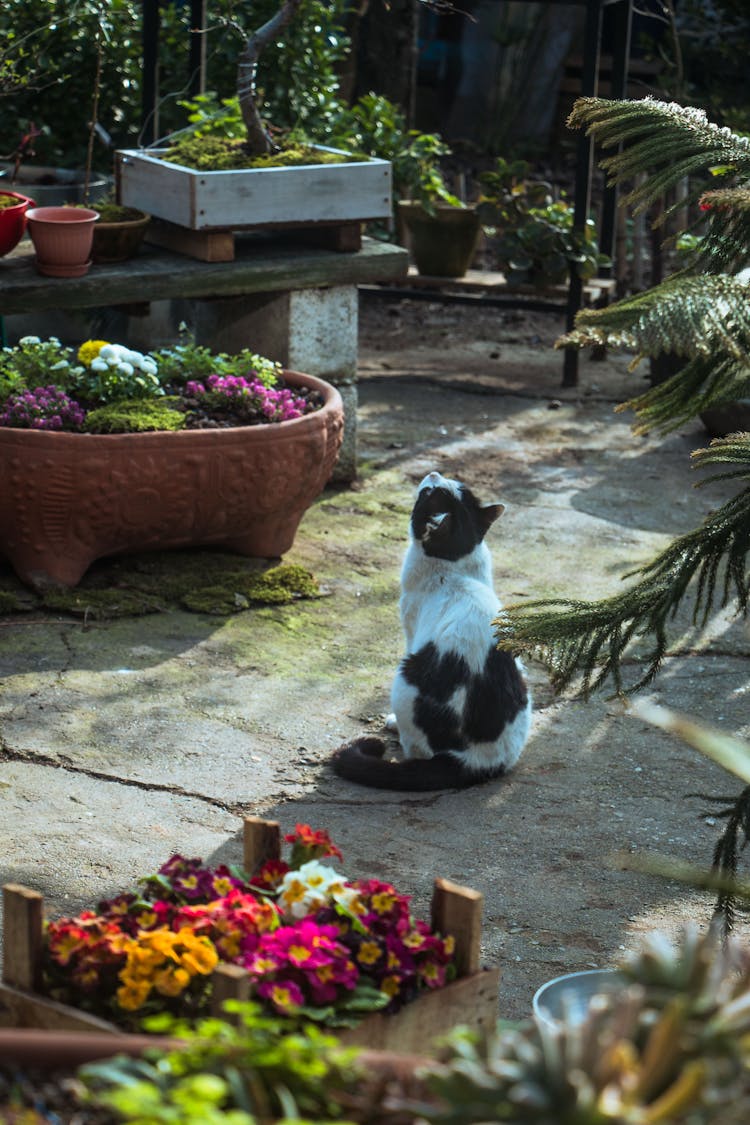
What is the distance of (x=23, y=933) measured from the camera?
2.33 metres

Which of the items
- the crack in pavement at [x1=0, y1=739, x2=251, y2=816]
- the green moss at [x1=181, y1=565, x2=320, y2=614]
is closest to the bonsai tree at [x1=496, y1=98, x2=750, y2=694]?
the crack in pavement at [x1=0, y1=739, x2=251, y2=816]

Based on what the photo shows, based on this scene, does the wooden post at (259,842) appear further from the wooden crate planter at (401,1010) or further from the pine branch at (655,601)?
the pine branch at (655,601)

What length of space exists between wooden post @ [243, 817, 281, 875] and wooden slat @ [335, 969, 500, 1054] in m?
0.41

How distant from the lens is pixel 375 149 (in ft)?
30.5

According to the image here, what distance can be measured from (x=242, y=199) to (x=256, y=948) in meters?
4.74

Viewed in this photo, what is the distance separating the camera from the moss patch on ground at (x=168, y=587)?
18.4 ft

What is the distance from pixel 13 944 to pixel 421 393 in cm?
687

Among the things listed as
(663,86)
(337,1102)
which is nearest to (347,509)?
(337,1102)

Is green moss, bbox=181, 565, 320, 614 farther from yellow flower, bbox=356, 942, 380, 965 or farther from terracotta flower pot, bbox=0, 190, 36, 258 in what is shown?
yellow flower, bbox=356, 942, 380, 965

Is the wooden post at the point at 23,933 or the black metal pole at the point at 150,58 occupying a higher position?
the black metal pole at the point at 150,58

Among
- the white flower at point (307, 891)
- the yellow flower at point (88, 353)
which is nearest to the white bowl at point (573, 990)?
the white flower at point (307, 891)

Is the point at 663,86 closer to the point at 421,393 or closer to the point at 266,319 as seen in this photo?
the point at 421,393

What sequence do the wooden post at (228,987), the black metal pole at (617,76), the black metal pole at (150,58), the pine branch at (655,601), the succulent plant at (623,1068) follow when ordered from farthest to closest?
the black metal pole at (617,76), the black metal pole at (150,58), the pine branch at (655,601), the wooden post at (228,987), the succulent plant at (623,1068)

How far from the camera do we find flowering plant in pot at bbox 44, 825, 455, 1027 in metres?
2.25
